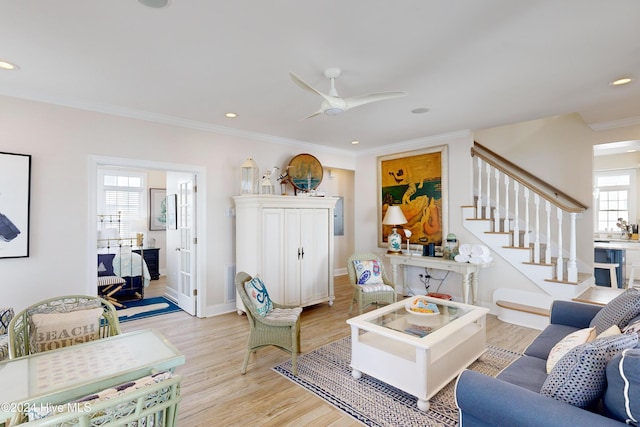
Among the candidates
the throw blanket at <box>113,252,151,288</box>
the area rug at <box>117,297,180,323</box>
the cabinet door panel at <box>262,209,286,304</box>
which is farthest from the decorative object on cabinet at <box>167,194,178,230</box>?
the cabinet door panel at <box>262,209,286,304</box>

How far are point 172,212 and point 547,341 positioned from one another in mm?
5161

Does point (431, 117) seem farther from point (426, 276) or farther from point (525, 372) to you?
point (525, 372)

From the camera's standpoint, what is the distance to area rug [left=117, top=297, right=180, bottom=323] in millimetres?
4449

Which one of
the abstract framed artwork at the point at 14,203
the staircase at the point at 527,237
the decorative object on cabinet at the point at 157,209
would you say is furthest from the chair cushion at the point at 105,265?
the staircase at the point at 527,237

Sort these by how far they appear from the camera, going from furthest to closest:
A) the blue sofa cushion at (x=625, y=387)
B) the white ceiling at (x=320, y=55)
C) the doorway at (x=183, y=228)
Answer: the doorway at (x=183, y=228) < the white ceiling at (x=320, y=55) < the blue sofa cushion at (x=625, y=387)

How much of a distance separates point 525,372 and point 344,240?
551cm

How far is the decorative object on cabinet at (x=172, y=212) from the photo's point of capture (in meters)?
5.13

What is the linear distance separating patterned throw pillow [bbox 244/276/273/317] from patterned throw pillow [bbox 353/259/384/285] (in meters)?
1.64

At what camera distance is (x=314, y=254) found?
15.9ft

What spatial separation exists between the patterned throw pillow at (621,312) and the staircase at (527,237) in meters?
1.88

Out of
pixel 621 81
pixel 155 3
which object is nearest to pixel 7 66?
pixel 155 3

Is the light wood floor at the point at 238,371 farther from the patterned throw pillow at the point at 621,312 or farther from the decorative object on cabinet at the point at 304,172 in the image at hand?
the decorative object on cabinet at the point at 304,172

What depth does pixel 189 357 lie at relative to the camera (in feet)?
10.5

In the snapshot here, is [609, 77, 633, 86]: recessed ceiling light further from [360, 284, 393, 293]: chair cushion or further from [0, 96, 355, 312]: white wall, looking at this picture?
[0, 96, 355, 312]: white wall
